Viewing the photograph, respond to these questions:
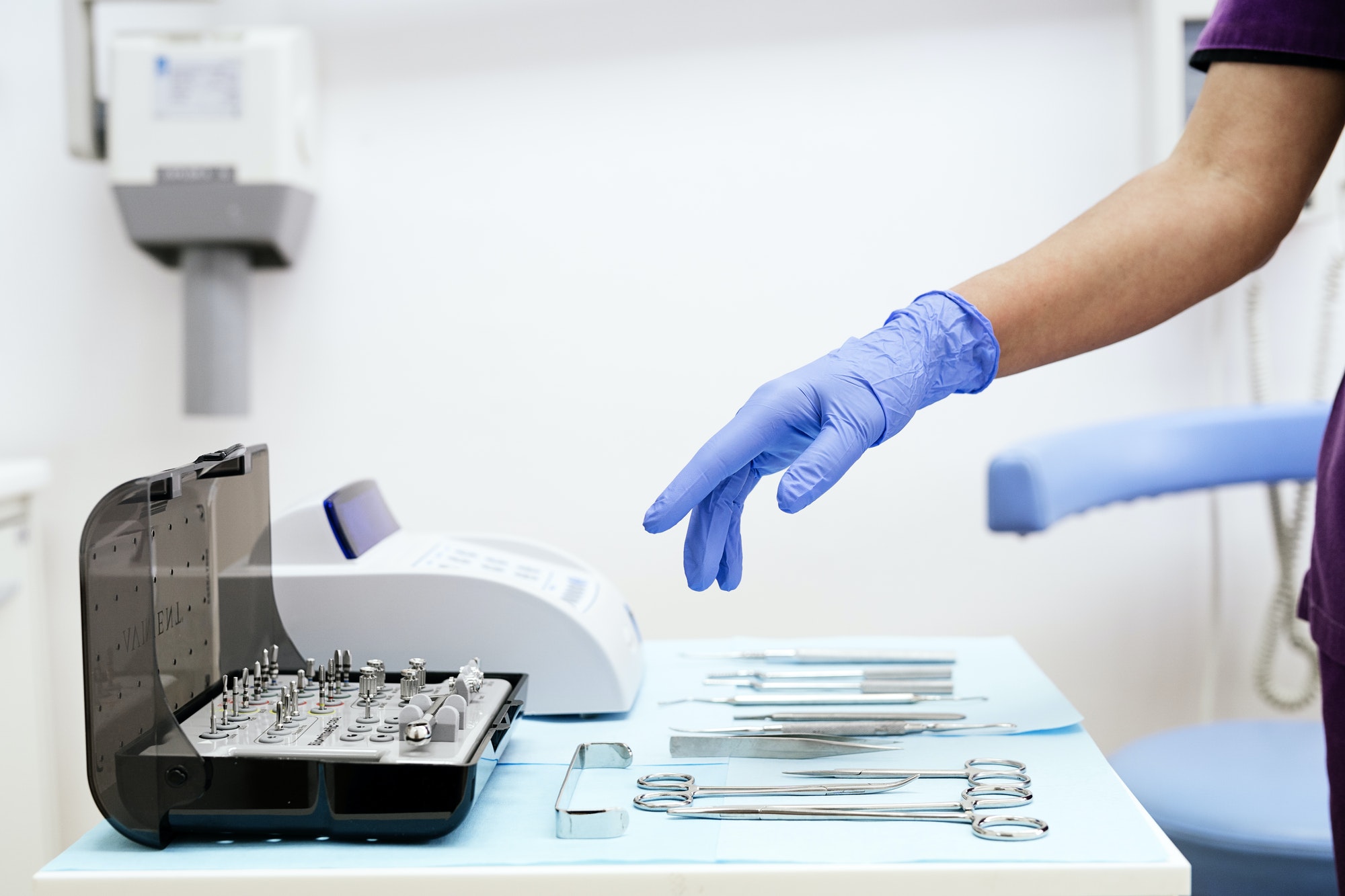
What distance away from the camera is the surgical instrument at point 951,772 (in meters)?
0.65

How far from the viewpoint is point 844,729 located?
2.39 ft

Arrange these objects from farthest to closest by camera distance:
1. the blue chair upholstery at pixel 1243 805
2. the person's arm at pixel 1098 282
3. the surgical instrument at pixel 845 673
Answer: the blue chair upholstery at pixel 1243 805
the surgical instrument at pixel 845 673
the person's arm at pixel 1098 282

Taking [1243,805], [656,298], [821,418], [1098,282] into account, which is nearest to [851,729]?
[821,418]

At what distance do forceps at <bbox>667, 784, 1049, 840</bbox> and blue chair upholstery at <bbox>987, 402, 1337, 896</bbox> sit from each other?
0.57 metres

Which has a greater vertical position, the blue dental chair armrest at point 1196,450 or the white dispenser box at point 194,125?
the white dispenser box at point 194,125

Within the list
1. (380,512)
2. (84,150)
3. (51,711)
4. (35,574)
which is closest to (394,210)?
(84,150)

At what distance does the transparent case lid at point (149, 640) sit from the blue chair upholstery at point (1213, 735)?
2.88 feet

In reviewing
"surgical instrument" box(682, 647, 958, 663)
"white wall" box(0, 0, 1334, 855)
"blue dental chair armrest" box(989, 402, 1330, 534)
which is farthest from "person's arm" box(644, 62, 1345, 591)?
"white wall" box(0, 0, 1334, 855)

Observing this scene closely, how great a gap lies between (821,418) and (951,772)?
263 mm

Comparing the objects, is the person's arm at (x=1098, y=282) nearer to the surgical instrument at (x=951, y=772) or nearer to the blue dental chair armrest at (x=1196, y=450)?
the surgical instrument at (x=951, y=772)

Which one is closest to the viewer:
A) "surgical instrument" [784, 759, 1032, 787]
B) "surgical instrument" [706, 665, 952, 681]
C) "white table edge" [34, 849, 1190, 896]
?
"white table edge" [34, 849, 1190, 896]

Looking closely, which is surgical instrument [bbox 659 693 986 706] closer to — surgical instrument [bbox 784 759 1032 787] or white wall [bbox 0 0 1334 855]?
surgical instrument [bbox 784 759 1032 787]

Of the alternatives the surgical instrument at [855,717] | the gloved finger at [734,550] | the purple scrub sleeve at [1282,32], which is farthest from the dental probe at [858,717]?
the purple scrub sleeve at [1282,32]

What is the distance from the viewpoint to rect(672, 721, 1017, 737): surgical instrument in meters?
0.73
